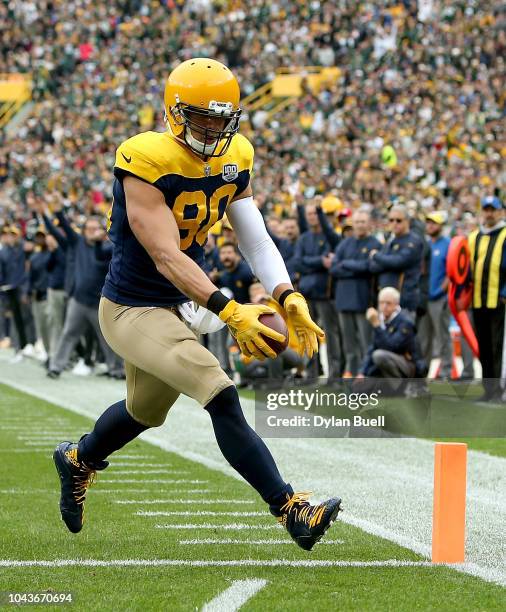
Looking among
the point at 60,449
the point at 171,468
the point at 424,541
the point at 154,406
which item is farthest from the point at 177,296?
the point at 171,468

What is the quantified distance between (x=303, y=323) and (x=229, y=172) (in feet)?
2.12

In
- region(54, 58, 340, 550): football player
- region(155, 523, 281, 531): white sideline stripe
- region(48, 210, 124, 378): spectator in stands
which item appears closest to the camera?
region(54, 58, 340, 550): football player

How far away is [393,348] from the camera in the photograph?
1045cm

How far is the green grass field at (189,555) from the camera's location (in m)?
4.20

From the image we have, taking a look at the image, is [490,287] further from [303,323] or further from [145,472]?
[303,323]

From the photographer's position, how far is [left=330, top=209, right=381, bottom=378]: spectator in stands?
12328 mm

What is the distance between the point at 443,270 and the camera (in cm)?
1316

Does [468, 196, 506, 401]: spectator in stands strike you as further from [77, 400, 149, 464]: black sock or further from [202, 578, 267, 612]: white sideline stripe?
[202, 578, 267, 612]: white sideline stripe

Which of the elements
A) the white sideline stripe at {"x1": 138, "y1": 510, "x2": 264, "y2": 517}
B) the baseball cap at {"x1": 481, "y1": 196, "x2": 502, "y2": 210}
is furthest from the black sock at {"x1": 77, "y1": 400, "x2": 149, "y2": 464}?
the baseball cap at {"x1": 481, "y1": 196, "x2": 502, "y2": 210}

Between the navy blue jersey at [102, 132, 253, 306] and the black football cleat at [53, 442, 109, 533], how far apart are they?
2.37ft

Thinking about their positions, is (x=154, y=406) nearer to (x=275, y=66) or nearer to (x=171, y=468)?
(x=171, y=468)

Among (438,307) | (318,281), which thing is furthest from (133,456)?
(438,307)

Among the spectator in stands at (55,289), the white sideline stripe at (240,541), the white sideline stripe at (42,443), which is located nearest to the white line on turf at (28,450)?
the white sideline stripe at (42,443)

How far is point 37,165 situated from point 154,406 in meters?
25.6
